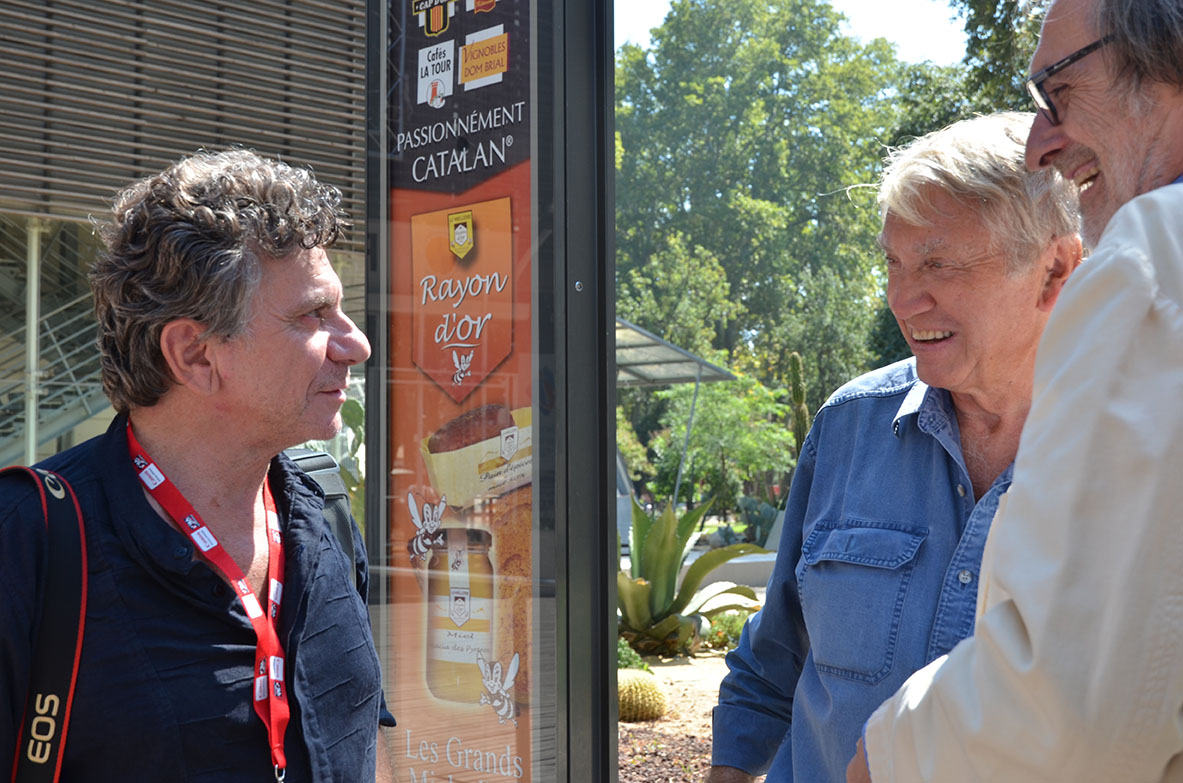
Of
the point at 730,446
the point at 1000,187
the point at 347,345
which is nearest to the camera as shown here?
the point at 1000,187

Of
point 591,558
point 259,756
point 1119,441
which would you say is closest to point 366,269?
point 591,558

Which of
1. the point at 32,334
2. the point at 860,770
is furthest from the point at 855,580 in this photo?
the point at 32,334

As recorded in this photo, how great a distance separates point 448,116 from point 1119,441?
9.19 ft

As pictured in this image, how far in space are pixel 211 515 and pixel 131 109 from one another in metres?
5.42

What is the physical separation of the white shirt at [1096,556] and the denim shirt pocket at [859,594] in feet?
2.51

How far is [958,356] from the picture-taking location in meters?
1.82

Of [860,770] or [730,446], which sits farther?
[730,446]

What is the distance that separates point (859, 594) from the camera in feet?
5.77

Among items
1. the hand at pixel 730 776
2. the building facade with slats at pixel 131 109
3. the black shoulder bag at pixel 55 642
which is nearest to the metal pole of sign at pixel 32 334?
the building facade with slats at pixel 131 109

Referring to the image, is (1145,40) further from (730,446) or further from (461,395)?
(730,446)

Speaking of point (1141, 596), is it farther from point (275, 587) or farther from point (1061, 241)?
point (275, 587)

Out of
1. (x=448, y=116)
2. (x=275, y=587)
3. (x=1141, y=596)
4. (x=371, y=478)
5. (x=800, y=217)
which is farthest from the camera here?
(x=800, y=217)

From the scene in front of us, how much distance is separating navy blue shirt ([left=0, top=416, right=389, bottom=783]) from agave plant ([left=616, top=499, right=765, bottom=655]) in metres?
6.17

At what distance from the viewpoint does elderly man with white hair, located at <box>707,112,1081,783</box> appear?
1.72m
